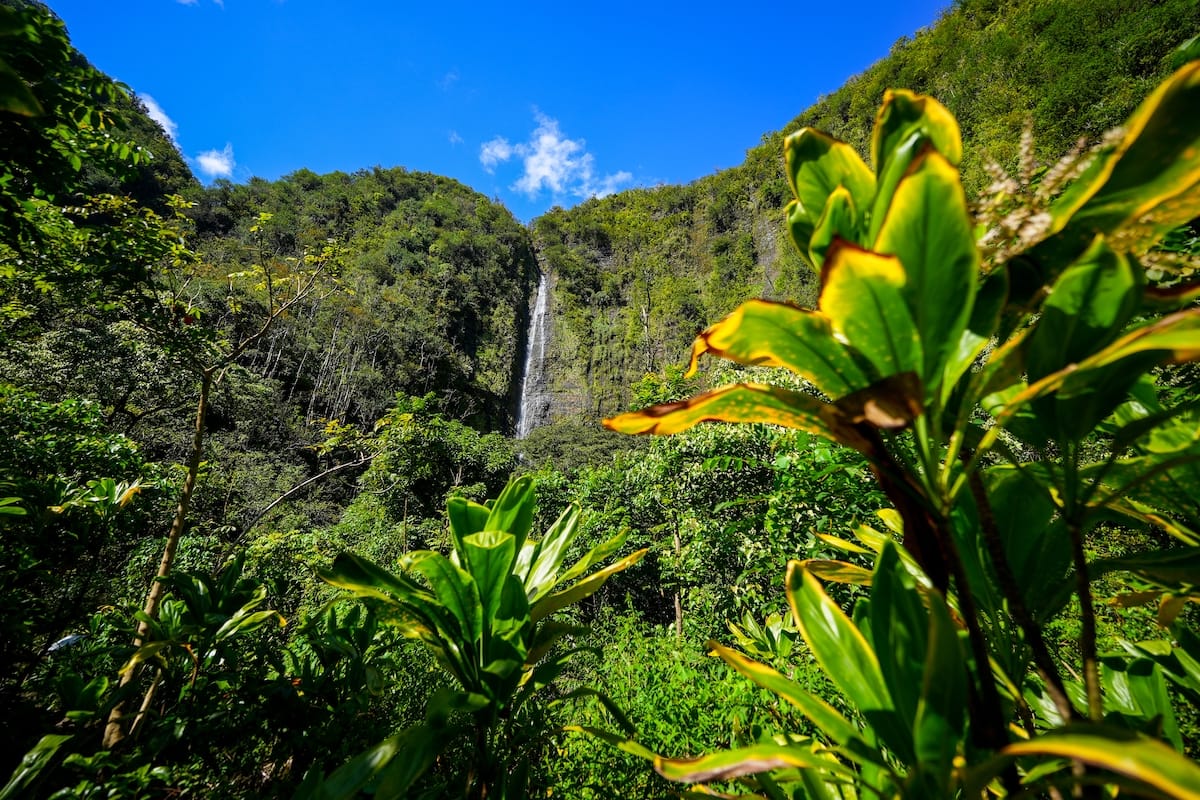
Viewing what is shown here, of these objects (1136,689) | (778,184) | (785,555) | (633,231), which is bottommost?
(1136,689)

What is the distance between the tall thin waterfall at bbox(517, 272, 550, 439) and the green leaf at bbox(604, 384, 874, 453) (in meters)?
24.7

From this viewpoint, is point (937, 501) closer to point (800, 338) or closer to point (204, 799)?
point (800, 338)

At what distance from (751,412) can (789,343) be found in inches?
3.8

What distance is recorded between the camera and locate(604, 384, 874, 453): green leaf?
518 millimetres

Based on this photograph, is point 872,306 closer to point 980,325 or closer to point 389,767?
point 980,325

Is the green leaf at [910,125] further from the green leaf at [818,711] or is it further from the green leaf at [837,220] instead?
the green leaf at [818,711]

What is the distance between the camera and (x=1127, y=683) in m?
0.84

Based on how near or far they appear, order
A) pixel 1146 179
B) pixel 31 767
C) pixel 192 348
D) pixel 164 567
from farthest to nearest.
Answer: pixel 192 348 < pixel 164 567 < pixel 31 767 < pixel 1146 179

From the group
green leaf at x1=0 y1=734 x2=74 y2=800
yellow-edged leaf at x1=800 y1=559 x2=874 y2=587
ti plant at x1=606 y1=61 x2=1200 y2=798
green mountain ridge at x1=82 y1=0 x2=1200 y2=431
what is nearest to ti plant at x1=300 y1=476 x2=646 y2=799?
yellow-edged leaf at x1=800 y1=559 x2=874 y2=587

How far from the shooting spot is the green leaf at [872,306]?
0.45 metres

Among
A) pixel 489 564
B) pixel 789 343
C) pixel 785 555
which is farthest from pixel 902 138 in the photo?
pixel 785 555

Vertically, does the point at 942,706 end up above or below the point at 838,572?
below

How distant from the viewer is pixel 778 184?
25250 mm

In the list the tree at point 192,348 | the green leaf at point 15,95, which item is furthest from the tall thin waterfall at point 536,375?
the green leaf at point 15,95
